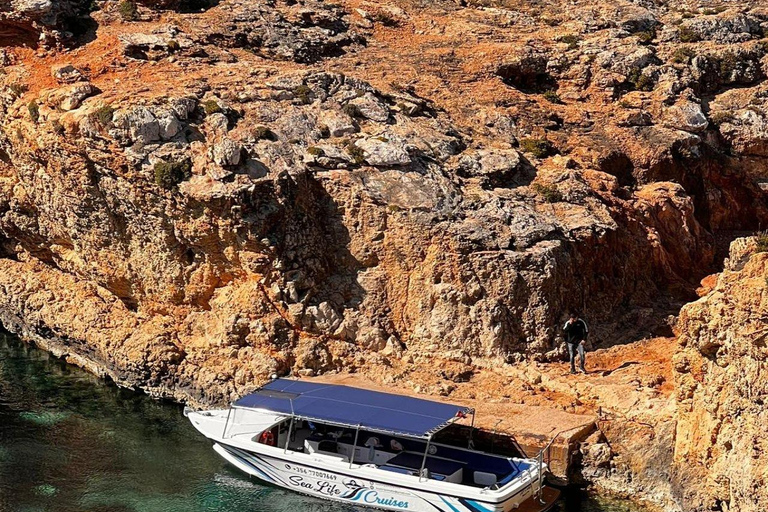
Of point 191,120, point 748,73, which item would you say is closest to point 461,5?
A: point 748,73

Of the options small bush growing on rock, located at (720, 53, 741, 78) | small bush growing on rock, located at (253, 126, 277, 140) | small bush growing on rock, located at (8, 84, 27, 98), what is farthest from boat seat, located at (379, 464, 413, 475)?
small bush growing on rock, located at (720, 53, 741, 78)

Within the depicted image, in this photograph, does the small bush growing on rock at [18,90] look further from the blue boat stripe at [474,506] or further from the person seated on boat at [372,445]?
the blue boat stripe at [474,506]

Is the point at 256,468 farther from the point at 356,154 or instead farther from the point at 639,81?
the point at 639,81

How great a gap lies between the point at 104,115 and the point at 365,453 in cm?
1644

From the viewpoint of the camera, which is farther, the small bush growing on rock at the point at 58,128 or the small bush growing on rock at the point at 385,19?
the small bush growing on rock at the point at 385,19

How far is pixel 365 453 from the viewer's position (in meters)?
28.6

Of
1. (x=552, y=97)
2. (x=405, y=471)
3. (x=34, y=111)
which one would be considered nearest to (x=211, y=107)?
(x=34, y=111)

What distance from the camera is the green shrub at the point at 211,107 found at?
36625 mm

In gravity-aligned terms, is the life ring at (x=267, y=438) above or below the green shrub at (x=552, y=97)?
below

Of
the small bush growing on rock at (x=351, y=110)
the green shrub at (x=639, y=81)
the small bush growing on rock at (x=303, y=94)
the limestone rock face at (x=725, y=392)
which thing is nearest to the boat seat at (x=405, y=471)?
the limestone rock face at (x=725, y=392)

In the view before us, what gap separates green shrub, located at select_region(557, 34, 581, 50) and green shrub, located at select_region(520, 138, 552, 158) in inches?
338

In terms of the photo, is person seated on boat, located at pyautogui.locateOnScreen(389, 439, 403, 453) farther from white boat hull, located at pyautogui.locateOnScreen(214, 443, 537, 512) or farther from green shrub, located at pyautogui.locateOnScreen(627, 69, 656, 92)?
green shrub, located at pyautogui.locateOnScreen(627, 69, 656, 92)

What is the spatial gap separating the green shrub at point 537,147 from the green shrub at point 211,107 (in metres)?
12.6

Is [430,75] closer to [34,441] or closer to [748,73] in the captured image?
[748,73]
